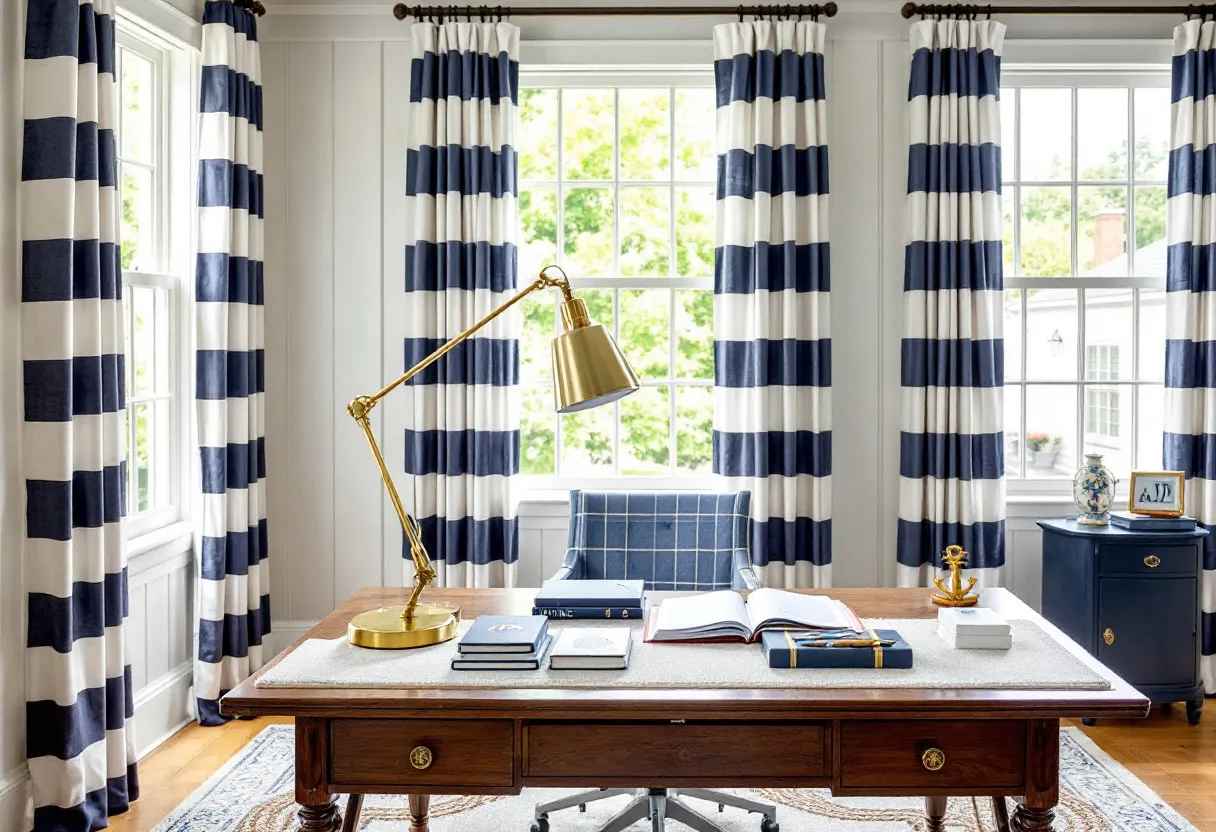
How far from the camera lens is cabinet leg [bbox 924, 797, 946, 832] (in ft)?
7.87

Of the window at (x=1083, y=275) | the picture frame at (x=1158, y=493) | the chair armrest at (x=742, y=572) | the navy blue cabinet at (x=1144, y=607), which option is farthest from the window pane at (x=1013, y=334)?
the chair armrest at (x=742, y=572)

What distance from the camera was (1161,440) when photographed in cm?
401

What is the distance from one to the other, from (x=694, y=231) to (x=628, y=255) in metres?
0.30

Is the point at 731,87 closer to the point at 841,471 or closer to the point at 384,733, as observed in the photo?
the point at 841,471

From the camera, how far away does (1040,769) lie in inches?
64.6

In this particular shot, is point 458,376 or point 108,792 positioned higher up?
point 458,376

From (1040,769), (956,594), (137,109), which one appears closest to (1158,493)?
(956,594)

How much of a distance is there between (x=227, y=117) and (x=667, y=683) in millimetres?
2797

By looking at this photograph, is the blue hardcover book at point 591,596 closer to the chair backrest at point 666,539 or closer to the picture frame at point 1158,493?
the chair backrest at point 666,539

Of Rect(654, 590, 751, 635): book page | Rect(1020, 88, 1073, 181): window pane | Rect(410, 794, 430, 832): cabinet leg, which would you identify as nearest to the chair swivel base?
Rect(410, 794, 430, 832): cabinet leg

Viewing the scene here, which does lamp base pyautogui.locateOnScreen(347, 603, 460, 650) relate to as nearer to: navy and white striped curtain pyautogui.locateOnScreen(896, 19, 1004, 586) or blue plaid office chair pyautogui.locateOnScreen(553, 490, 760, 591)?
blue plaid office chair pyautogui.locateOnScreen(553, 490, 760, 591)

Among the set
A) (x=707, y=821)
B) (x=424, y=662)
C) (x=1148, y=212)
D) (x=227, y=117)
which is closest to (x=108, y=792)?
(x=424, y=662)

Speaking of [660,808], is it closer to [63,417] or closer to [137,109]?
[63,417]

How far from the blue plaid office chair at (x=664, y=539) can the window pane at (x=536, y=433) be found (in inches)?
32.1
